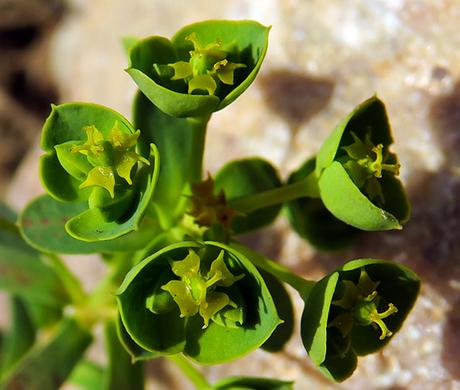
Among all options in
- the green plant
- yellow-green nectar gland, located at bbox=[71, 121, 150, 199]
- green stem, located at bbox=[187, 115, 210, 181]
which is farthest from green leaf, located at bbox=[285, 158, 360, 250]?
yellow-green nectar gland, located at bbox=[71, 121, 150, 199]

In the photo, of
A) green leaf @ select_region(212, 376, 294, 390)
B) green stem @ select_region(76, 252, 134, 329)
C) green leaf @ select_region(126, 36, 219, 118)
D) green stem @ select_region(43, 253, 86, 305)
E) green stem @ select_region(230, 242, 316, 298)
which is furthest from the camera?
green stem @ select_region(43, 253, 86, 305)

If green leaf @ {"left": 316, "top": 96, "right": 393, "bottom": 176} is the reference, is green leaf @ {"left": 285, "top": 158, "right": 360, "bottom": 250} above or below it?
below

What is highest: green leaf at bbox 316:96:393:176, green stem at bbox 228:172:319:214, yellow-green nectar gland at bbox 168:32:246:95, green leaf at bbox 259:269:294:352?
yellow-green nectar gland at bbox 168:32:246:95

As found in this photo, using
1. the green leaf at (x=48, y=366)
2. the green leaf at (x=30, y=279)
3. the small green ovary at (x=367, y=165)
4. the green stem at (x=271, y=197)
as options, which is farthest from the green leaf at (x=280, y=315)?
the green leaf at (x=30, y=279)

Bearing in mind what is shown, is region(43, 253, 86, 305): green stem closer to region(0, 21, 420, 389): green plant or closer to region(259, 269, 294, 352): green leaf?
region(0, 21, 420, 389): green plant

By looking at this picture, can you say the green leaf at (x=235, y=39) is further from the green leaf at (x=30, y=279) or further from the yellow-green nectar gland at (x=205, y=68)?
the green leaf at (x=30, y=279)

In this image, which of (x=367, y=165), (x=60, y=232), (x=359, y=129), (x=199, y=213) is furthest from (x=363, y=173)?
(x=60, y=232)
